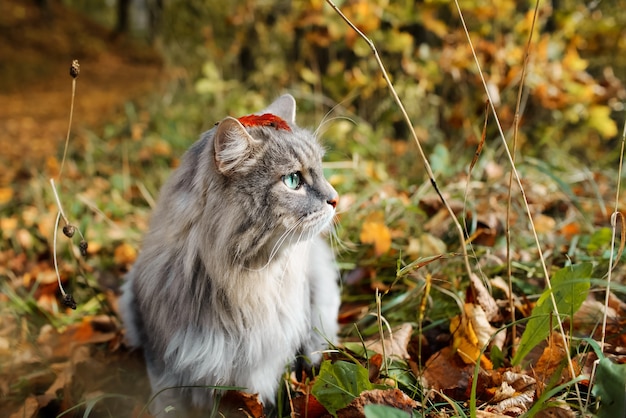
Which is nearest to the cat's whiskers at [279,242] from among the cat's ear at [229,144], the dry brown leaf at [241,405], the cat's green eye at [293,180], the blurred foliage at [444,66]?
the cat's green eye at [293,180]

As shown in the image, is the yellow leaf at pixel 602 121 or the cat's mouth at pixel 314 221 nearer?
the cat's mouth at pixel 314 221

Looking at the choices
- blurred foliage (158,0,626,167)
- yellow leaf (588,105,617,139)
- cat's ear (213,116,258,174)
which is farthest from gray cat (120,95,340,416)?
yellow leaf (588,105,617,139)

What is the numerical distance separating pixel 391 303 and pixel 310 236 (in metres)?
0.66

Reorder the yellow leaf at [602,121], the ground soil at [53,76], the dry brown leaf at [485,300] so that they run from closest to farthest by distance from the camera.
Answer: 1. the dry brown leaf at [485,300]
2. the yellow leaf at [602,121]
3. the ground soil at [53,76]

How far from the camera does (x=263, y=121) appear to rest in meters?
1.81

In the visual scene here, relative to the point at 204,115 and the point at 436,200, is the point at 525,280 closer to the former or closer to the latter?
the point at 436,200

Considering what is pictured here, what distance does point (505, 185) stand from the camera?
2.90m

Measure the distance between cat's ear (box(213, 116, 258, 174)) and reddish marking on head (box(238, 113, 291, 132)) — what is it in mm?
145

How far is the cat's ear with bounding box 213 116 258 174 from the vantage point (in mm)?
1585

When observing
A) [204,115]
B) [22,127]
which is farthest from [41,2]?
[204,115]

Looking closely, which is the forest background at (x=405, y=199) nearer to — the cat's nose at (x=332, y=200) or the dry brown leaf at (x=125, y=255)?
the dry brown leaf at (x=125, y=255)

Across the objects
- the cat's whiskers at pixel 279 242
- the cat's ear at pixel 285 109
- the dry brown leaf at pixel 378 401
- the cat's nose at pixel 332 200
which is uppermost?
the cat's ear at pixel 285 109

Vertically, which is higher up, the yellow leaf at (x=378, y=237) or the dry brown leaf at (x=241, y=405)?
the yellow leaf at (x=378, y=237)

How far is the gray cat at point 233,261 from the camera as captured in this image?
167 cm
